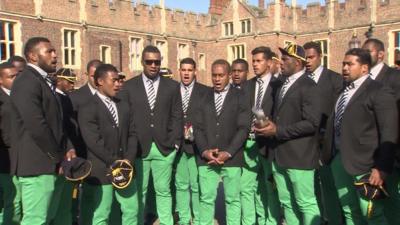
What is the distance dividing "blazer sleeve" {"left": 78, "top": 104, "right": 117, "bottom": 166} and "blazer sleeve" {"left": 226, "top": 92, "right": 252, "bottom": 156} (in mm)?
1390

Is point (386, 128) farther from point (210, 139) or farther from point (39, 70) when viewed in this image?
point (39, 70)

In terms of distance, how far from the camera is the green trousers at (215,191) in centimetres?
493

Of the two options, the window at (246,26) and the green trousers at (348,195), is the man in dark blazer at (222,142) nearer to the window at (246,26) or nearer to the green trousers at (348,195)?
the green trousers at (348,195)

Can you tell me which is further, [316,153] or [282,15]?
[282,15]

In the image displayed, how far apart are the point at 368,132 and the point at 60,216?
3.27 metres

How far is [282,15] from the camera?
86.4ft

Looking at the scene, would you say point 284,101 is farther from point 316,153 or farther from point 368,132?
point 368,132

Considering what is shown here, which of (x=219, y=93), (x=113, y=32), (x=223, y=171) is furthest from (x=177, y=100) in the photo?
(x=113, y=32)

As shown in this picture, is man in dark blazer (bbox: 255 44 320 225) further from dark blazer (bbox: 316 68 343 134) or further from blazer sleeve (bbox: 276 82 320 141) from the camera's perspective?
dark blazer (bbox: 316 68 343 134)

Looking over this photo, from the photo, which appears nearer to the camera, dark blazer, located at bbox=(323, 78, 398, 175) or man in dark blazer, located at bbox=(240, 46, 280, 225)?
dark blazer, located at bbox=(323, 78, 398, 175)

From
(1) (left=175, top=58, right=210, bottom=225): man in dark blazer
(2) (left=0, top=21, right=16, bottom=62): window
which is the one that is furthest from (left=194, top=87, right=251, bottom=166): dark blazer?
(2) (left=0, top=21, right=16, bottom=62): window

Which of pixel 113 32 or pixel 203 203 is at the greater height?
pixel 113 32

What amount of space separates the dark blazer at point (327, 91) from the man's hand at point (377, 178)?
98 centimetres

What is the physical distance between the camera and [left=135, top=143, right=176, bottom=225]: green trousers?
5.16m
